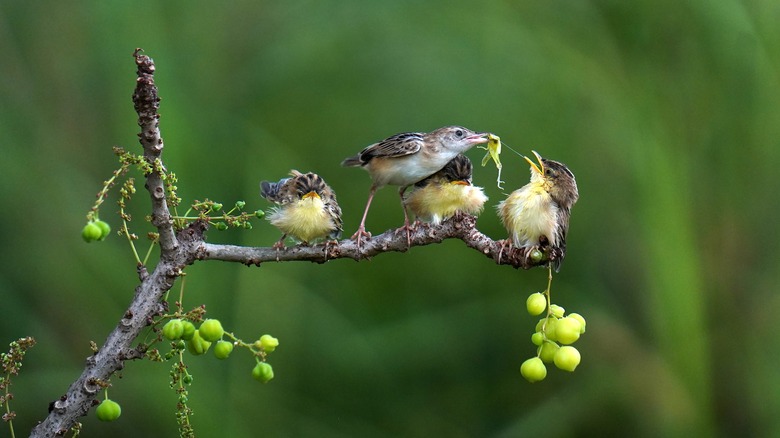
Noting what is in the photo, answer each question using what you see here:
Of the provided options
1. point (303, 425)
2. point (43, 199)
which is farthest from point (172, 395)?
point (43, 199)

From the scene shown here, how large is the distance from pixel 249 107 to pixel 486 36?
0.60m

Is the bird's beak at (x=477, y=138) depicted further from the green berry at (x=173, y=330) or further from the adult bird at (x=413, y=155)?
the green berry at (x=173, y=330)

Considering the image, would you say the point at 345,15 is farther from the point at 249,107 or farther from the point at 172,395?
the point at 172,395

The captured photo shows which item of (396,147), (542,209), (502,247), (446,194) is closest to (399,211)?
(446,194)

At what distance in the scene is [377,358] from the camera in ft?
7.15

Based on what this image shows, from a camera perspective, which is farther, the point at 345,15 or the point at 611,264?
the point at 345,15

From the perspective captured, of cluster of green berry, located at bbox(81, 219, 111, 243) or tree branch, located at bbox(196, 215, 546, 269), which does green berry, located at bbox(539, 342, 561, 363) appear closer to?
tree branch, located at bbox(196, 215, 546, 269)

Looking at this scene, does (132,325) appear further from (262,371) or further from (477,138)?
(477,138)

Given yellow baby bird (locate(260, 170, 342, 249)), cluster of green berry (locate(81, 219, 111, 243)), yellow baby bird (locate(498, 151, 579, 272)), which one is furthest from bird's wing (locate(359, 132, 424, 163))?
cluster of green berry (locate(81, 219, 111, 243))

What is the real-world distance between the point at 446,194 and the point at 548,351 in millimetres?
669

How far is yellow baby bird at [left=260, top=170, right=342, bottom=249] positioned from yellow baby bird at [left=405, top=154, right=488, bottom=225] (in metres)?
0.18

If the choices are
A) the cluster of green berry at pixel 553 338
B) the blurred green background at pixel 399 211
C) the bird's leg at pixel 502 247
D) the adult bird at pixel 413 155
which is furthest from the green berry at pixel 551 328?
the blurred green background at pixel 399 211

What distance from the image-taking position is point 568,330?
119 cm

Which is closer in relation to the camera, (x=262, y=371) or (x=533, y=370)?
(x=262, y=371)
